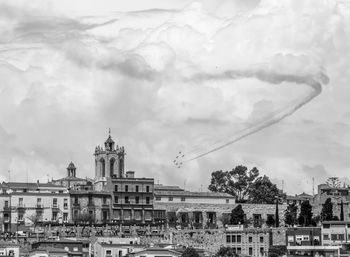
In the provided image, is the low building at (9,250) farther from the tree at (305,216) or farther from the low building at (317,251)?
the tree at (305,216)

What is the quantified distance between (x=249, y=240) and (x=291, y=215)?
25.6 m

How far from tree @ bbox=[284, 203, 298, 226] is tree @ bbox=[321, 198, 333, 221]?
12.2 ft

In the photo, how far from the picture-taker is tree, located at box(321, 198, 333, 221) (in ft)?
556

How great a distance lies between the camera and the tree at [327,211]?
556 ft

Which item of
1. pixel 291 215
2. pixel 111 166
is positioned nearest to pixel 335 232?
pixel 291 215

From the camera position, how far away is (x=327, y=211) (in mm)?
172250

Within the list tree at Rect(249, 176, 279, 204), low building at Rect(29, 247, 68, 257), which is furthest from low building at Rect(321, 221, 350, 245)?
tree at Rect(249, 176, 279, 204)

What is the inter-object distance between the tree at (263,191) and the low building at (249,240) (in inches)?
1517

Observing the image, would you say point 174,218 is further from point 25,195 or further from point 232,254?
point 232,254

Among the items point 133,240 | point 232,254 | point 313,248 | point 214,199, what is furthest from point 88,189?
point 313,248

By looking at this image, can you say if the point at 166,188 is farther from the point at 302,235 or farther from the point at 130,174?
the point at 302,235

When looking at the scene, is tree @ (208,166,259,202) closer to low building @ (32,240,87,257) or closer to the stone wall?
the stone wall

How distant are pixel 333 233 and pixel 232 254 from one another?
16717 mm

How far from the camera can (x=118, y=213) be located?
172 meters
